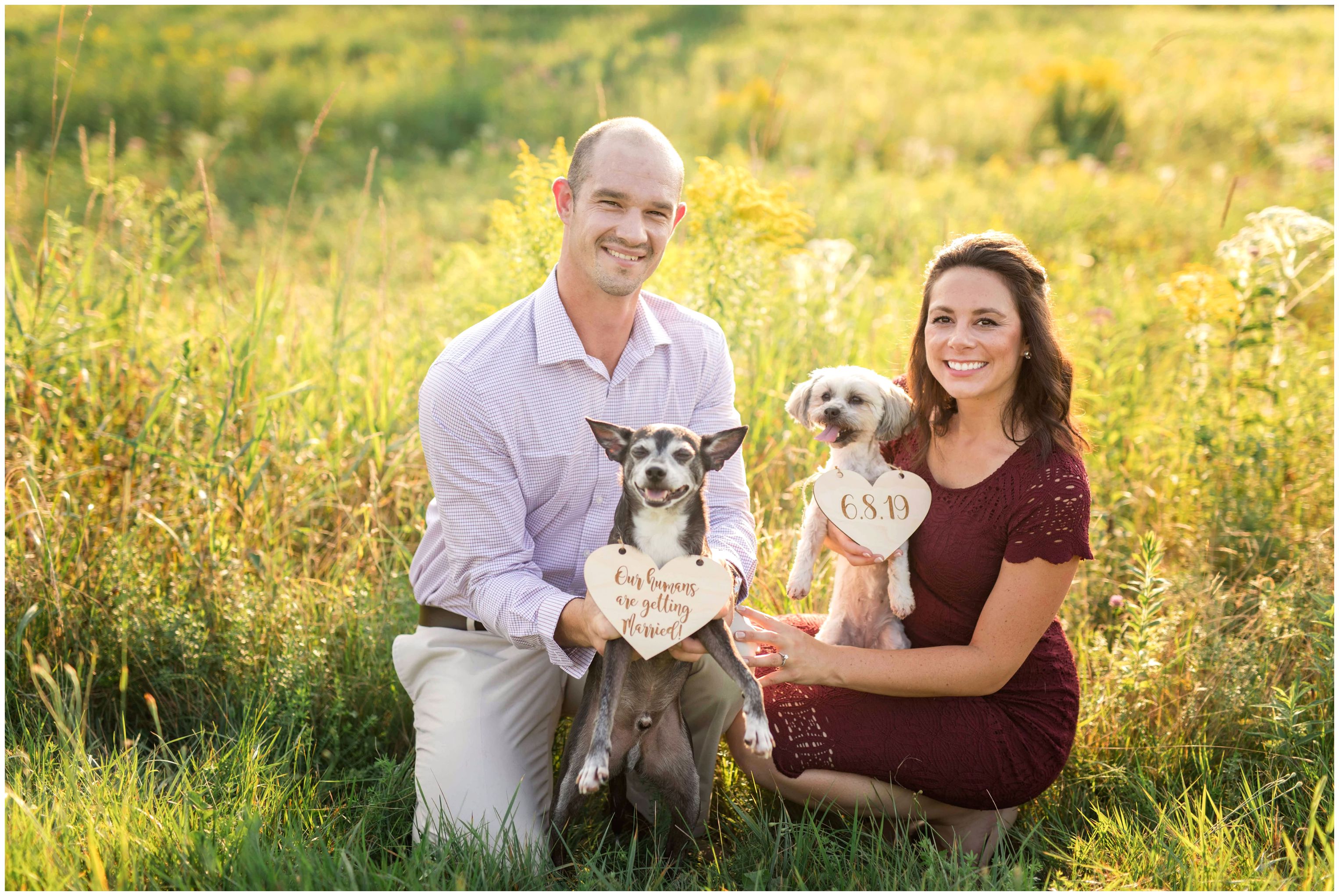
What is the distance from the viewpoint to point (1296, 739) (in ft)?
10.3

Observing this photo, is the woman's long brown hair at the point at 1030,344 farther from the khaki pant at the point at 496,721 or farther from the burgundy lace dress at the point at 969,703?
the khaki pant at the point at 496,721

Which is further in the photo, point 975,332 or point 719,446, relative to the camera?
point 975,332

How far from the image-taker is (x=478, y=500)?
297 cm

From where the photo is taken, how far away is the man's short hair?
9.59ft

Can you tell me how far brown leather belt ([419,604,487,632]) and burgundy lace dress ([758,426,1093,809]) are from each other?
107 cm

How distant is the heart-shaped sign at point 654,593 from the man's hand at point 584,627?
0.17 feet

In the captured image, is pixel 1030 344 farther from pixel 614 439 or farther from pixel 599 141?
pixel 599 141

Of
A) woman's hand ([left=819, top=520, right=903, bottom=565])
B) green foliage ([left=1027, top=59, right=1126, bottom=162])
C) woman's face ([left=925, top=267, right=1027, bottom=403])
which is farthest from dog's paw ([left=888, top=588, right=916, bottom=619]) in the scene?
green foliage ([left=1027, top=59, right=1126, bottom=162])

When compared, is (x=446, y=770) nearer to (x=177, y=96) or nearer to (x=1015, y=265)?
(x=1015, y=265)

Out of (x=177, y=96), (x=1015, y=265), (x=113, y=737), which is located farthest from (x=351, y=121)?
(x=1015, y=265)

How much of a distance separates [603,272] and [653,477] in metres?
0.83

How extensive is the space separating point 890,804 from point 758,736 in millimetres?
824

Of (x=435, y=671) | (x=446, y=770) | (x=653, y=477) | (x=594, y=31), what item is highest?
(x=594, y=31)

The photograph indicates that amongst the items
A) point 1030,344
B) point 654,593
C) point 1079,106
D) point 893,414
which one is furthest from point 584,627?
point 1079,106
